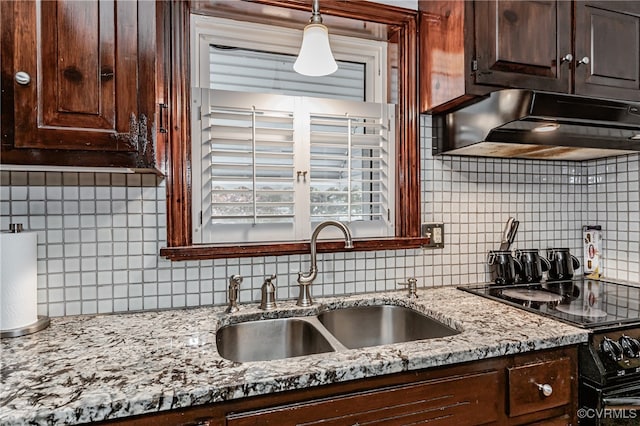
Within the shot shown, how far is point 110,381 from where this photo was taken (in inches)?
33.5

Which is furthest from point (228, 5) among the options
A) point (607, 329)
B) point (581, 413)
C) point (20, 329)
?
point (581, 413)

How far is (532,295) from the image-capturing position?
164 cm

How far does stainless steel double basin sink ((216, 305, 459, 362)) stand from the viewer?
1340mm

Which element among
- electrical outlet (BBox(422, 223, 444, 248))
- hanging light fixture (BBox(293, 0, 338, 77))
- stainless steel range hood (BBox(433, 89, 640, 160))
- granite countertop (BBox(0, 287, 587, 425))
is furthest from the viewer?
electrical outlet (BBox(422, 223, 444, 248))

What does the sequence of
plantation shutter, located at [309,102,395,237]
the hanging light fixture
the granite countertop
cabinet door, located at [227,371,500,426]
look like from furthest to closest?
plantation shutter, located at [309,102,395,237] < the hanging light fixture < cabinet door, located at [227,371,500,426] < the granite countertop

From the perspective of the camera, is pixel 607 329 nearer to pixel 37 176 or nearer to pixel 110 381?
pixel 110 381

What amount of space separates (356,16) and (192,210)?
1.08 meters

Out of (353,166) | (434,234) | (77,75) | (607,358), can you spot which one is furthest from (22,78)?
(607,358)

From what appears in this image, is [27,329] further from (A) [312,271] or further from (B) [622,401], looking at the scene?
(B) [622,401]

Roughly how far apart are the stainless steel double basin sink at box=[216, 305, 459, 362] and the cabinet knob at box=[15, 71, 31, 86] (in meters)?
0.91

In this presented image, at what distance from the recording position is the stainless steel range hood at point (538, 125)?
4.38ft

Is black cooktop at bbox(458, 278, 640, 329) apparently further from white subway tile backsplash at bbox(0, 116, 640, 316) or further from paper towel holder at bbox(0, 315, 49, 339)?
paper towel holder at bbox(0, 315, 49, 339)

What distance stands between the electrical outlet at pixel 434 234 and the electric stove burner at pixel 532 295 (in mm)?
348

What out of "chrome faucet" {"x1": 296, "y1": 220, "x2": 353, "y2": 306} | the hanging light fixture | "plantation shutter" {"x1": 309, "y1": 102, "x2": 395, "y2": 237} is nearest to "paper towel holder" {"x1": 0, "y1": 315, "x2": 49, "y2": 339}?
"chrome faucet" {"x1": 296, "y1": 220, "x2": 353, "y2": 306}
